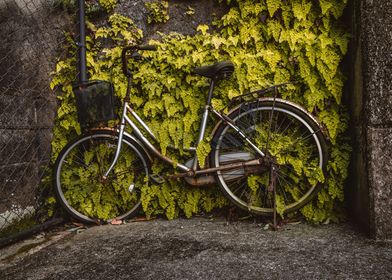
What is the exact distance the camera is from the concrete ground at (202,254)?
115 inches

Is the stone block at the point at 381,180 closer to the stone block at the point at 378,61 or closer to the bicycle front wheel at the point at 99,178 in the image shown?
Answer: the stone block at the point at 378,61

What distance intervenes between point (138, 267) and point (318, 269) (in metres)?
1.59

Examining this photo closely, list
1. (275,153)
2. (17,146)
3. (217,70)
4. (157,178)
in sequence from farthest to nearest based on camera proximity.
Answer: (157,178) < (17,146) < (275,153) < (217,70)

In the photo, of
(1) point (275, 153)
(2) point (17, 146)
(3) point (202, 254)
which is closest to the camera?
(3) point (202, 254)

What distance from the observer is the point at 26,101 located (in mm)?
4336

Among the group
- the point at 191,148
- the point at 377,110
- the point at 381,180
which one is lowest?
the point at 381,180

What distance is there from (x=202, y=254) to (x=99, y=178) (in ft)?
5.99

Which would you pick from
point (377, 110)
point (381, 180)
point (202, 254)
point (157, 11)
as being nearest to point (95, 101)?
point (157, 11)

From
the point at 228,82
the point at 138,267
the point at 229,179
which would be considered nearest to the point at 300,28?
the point at 228,82

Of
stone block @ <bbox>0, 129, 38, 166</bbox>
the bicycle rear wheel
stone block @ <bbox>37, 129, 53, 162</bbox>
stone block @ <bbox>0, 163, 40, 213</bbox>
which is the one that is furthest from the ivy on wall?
stone block @ <bbox>0, 163, 40, 213</bbox>

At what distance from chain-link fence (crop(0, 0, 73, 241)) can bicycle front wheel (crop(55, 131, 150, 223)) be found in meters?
0.34

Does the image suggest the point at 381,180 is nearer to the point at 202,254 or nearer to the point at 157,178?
the point at 202,254

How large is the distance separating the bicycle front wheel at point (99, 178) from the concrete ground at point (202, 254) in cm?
39

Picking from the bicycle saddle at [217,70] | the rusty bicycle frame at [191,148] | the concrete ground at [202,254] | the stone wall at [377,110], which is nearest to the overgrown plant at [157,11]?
the rusty bicycle frame at [191,148]
